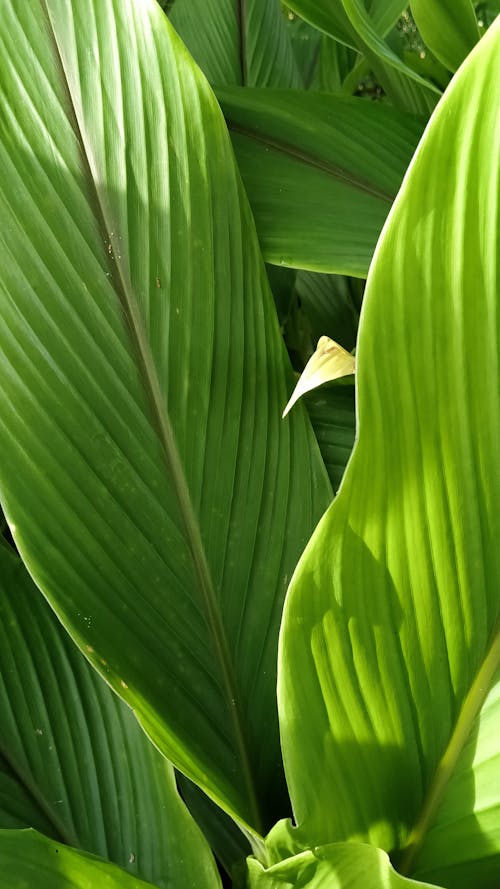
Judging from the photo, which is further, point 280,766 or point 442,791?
point 280,766

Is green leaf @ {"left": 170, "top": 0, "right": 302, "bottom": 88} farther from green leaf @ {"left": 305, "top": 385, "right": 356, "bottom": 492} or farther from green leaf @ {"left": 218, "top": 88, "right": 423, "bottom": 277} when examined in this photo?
green leaf @ {"left": 305, "top": 385, "right": 356, "bottom": 492}

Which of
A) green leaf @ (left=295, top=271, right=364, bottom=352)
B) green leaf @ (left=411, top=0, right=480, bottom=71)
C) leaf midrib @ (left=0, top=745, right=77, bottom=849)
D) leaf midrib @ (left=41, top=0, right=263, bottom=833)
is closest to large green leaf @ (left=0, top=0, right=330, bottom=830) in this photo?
leaf midrib @ (left=41, top=0, right=263, bottom=833)

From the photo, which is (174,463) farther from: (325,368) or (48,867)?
(48,867)

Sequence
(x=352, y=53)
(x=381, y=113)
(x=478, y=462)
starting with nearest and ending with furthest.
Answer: (x=478, y=462)
(x=381, y=113)
(x=352, y=53)

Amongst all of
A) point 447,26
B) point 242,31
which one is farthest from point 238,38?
point 447,26

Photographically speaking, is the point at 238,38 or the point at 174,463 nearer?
the point at 174,463

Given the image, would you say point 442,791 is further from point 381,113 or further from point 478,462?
point 381,113

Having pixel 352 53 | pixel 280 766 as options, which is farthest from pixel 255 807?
pixel 352 53
